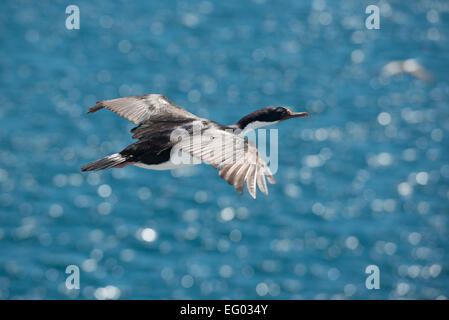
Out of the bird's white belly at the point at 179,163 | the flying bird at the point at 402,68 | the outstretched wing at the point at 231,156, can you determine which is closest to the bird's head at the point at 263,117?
the outstretched wing at the point at 231,156

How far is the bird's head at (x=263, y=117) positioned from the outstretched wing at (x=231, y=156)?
0.92 meters

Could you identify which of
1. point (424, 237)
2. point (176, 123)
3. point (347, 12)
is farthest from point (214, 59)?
point (176, 123)

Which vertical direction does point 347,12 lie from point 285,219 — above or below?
above

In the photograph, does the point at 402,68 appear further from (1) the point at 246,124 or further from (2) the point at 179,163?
(2) the point at 179,163

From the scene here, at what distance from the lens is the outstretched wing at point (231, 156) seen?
978 centimetres

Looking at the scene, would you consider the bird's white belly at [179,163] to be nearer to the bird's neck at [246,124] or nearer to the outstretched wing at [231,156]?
the outstretched wing at [231,156]

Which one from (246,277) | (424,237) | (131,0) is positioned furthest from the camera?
(131,0)

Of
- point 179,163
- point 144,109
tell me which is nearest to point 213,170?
point 144,109

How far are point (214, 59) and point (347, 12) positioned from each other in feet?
30.6

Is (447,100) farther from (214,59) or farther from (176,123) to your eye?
(176,123)

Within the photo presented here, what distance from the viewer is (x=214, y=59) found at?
39.0 metres

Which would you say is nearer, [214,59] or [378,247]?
[378,247]

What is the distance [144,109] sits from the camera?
12578 millimetres

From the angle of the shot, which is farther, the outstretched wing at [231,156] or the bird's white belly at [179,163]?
the bird's white belly at [179,163]
